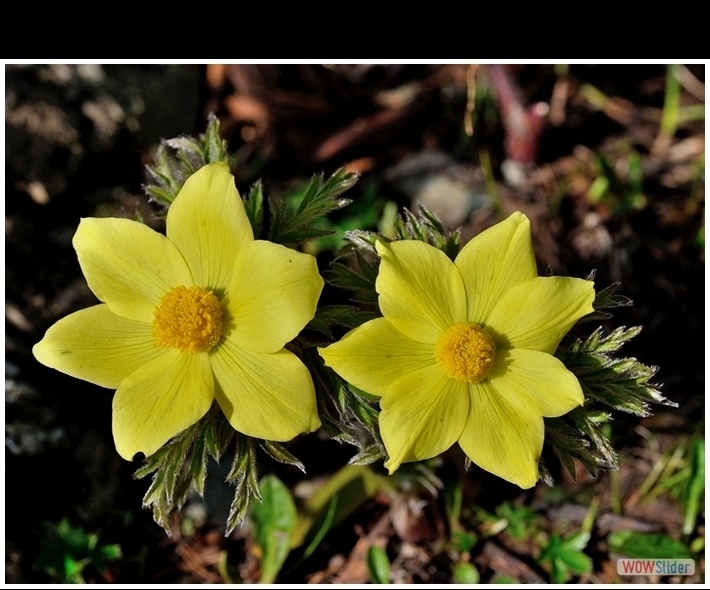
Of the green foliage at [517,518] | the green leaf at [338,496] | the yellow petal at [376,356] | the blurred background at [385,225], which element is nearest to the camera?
the yellow petal at [376,356]

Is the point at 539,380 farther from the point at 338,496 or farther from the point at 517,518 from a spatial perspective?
the point at 517,518

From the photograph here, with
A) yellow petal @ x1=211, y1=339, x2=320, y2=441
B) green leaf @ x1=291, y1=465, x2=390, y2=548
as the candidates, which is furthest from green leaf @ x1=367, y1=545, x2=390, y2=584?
yellow petal @ x1=211, y1=339, x2=320, y2=441

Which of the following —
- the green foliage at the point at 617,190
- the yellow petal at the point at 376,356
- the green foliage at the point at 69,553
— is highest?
the green foliage at the point at 617,190

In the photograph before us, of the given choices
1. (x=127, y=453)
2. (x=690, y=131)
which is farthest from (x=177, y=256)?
(x=690, y=131)

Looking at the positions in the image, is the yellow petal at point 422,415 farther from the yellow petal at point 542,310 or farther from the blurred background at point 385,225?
the blurred background at point 385,225

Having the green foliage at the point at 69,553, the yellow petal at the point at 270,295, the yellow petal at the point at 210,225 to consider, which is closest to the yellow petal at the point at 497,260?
the yellow petal at the point at 270,295

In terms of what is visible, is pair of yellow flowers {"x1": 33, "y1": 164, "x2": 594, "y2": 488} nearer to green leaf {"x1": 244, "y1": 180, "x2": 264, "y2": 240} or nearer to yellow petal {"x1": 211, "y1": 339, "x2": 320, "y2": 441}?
yellow petal {"x1": 211, "y1": 339, "x2": 320, "y2": 441}

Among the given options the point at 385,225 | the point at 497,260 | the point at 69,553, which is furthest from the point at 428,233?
the point at 69,553
